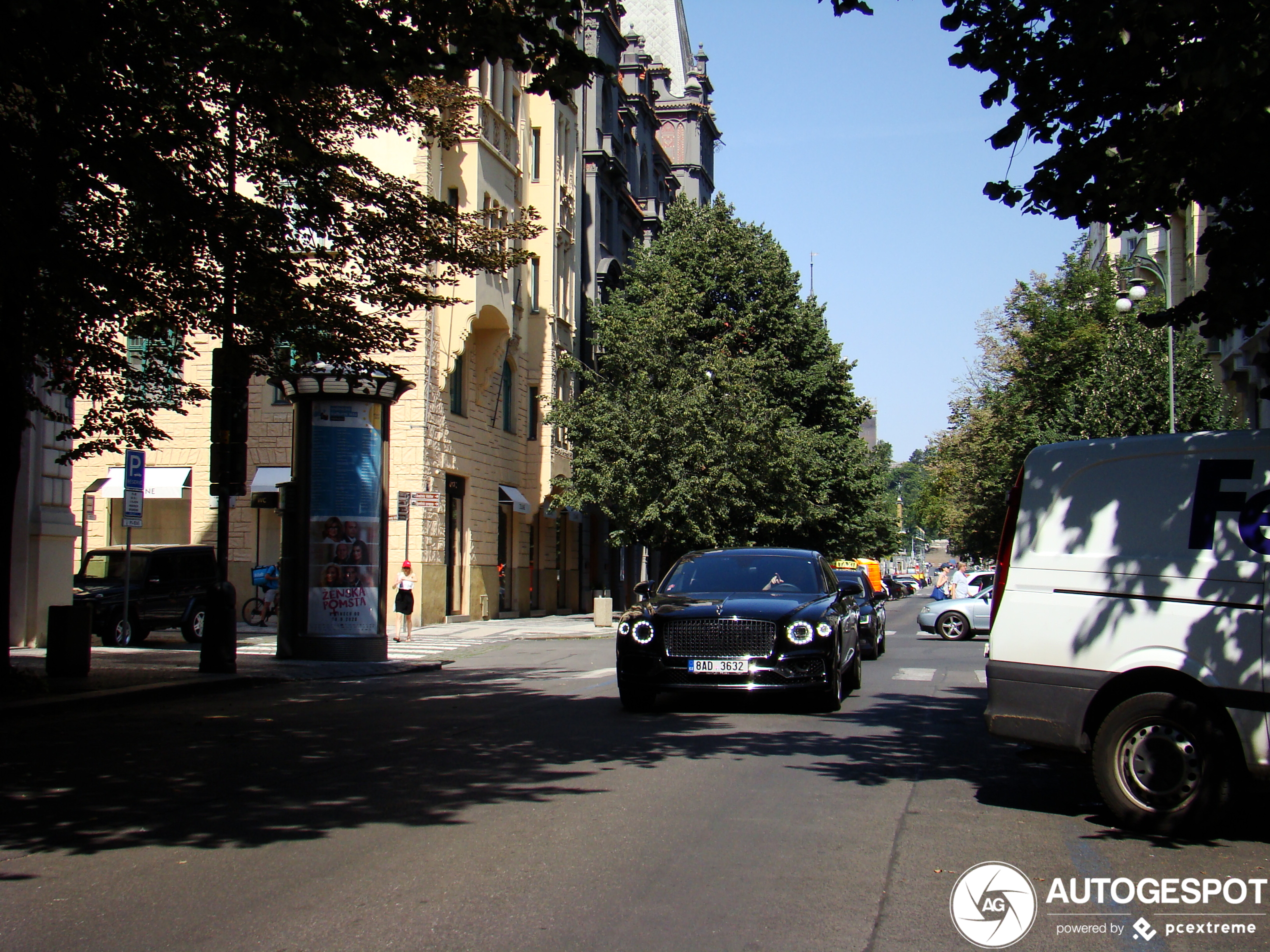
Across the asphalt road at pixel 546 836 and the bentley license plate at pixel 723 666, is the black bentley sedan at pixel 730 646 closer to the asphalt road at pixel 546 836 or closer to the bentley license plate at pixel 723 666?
the bentley license plate at pixel 723 666

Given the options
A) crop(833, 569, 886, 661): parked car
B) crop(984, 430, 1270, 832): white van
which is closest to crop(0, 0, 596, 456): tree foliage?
crop(984, 430, 1270, 832): white van

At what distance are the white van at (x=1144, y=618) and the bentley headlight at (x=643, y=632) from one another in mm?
4843

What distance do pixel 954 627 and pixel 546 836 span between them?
2466cm

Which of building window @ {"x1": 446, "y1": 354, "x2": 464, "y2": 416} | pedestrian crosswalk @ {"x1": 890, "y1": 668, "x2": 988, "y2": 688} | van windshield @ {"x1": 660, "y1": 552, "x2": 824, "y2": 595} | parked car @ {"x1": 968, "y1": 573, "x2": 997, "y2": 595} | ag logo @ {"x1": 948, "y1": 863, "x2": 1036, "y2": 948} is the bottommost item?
pedestrian crosswalk @ {"x1": 890, "y1": 668, "x2": 988, "y2": 688}

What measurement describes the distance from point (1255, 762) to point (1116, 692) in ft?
2.54

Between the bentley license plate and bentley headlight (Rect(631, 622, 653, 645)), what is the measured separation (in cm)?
52

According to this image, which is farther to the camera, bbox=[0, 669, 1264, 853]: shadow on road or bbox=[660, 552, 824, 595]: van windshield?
bbox=[660, 552, 824, 595]: van windshield

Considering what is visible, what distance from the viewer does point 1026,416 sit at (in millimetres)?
48219

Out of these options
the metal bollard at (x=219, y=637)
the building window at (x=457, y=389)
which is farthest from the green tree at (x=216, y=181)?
the building window at (x=457, y=389)

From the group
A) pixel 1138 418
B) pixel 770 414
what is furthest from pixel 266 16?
pixel 1138 418

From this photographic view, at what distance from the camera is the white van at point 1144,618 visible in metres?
6.77

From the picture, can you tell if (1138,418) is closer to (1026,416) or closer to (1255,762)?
(1026,416)

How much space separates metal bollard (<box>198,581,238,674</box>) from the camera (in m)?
17.5

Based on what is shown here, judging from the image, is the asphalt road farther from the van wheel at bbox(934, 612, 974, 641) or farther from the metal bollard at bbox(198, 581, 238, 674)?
the van wheel at bbox(934, 612, 974, 641)
